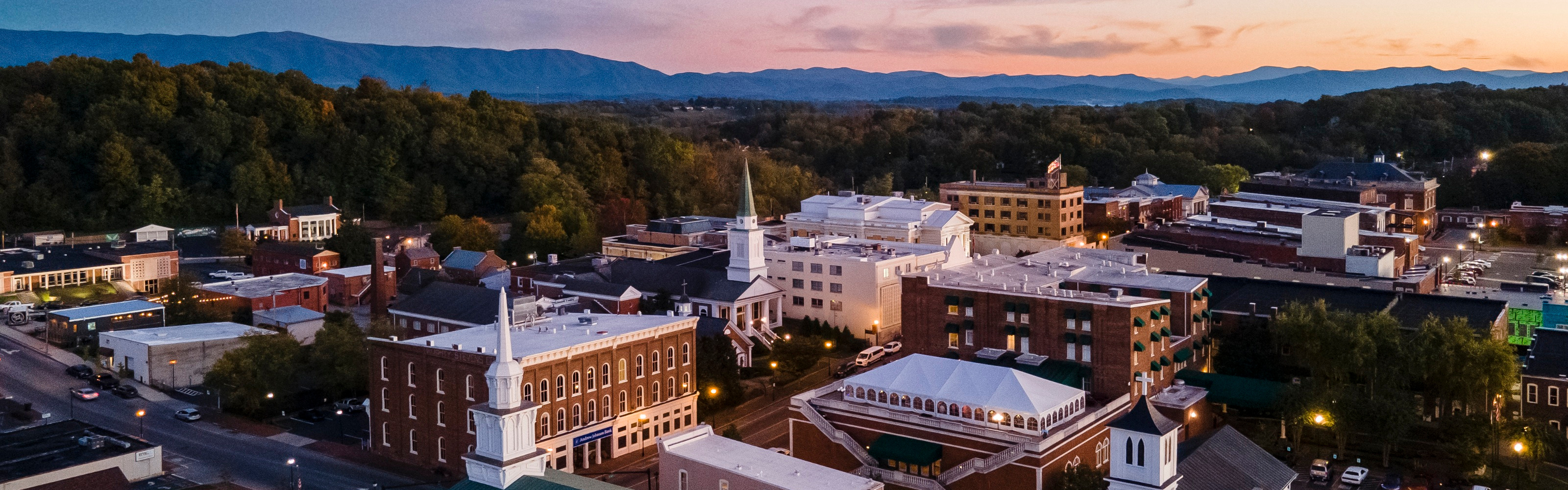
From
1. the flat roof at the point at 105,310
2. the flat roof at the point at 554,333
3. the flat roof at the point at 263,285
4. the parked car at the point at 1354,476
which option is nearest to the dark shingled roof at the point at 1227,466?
the parked car at the point at 1354,476

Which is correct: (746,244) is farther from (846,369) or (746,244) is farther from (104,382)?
(104,382)

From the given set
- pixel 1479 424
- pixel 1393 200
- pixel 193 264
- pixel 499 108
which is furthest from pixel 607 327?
pixel 499 108

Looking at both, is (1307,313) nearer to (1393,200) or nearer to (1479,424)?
(1479,424)

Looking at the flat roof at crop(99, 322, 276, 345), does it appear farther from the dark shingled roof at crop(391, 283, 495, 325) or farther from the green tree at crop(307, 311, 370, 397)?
the dark shingled roof at crop(391, 283, 495, 325)

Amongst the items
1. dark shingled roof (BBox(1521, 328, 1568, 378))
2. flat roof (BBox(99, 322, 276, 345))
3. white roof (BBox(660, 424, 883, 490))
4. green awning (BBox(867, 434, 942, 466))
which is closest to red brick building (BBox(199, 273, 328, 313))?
flat roof (BBox(99, 322, 276, 345))

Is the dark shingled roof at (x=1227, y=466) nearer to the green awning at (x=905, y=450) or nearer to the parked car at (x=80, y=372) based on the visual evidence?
the green awning at (x=905, y=450)
